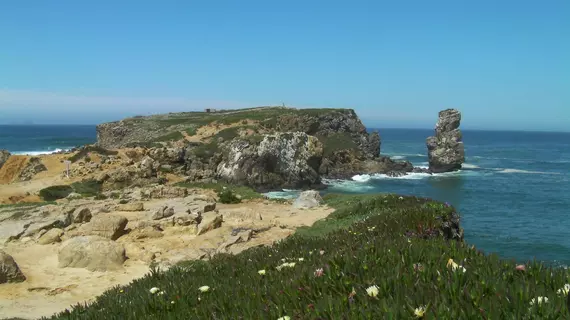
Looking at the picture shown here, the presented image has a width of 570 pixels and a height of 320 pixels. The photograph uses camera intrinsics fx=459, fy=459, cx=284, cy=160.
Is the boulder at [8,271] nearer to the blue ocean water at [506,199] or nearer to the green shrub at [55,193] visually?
the blue ocean water at [506,199]

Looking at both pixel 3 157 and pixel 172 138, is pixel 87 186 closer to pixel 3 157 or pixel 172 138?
pixel 3 157

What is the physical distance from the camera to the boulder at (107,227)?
675 inches

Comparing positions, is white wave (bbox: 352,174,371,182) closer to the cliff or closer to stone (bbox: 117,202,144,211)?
the cliff

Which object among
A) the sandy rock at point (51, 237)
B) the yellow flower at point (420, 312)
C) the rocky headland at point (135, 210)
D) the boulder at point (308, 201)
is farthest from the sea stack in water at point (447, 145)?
the yellow flower at point (420, 312)

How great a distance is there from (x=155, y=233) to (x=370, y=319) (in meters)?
15.1

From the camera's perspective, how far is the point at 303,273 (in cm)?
522

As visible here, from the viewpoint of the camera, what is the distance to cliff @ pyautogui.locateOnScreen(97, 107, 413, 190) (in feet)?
178

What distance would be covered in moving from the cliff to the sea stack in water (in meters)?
6.04

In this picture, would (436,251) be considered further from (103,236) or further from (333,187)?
(333,187)

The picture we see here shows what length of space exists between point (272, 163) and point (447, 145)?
125ft

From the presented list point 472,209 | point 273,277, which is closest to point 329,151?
point 472,209

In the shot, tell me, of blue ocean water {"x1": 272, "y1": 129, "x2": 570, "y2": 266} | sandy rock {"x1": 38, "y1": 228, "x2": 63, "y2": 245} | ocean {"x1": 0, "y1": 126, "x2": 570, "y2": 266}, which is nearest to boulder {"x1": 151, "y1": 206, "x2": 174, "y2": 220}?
sandy rock {"x1": 38, "y1": 228, "x2": 63, "y2": 245}

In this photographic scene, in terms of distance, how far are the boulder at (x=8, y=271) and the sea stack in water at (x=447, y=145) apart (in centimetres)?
7128

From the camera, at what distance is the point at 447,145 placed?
260 feet
